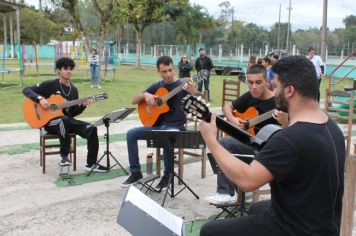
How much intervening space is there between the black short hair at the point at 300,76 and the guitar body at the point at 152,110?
11.4ft

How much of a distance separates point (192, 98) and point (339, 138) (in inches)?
34.1

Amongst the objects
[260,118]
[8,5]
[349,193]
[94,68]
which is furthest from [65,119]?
[8,5]

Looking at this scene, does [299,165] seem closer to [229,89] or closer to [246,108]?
[246,108]

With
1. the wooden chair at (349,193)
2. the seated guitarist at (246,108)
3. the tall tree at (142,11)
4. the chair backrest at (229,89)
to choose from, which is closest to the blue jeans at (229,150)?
the seated guitarist at (246,108)

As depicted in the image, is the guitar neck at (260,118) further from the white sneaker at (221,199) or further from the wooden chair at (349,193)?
the wooden chair at (349,193)

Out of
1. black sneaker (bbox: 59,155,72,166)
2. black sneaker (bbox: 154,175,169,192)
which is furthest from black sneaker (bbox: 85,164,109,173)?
black sneaker (bbox: 154,175,169,192)

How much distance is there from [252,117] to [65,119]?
8.62ft

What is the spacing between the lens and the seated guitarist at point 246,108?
4.67m

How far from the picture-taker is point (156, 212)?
2459 millimetres

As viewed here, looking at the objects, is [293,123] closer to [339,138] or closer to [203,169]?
[339,138]

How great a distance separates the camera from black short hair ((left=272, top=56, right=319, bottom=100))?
2.33 metres

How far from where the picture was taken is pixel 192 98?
2609 millimetres

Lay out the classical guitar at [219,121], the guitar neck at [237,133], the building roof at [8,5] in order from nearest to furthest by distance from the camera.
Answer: the classical guitar at [219,121]
the guitar neck at [237,133]
the building roof at [8,5]

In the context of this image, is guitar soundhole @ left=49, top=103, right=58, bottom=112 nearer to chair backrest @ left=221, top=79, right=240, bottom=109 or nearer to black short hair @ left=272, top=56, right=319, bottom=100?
chair backrest @ left=221, top=79, right=240, bottom=109
